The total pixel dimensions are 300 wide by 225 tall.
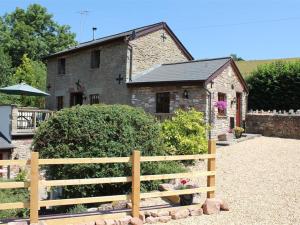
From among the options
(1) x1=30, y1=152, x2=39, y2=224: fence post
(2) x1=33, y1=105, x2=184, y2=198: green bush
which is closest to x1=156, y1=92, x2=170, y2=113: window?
(2) x1=33, y1=105, x2=184, y2=198: green bush

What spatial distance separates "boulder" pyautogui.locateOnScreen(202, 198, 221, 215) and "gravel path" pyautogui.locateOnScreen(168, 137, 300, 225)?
173 millimetres

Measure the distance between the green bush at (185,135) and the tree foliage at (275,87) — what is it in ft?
30.6

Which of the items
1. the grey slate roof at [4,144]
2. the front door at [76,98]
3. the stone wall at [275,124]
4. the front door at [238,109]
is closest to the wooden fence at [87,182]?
the grey slate roof at [4,144]

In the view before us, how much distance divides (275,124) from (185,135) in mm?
7627

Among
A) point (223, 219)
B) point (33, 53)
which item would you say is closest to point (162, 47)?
point (223, 219)

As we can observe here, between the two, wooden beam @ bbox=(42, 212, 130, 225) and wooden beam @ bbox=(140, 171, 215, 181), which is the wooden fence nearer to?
wooden beam @ bbox=(140, 171, 215, 181)

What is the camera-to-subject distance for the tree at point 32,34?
43094mm

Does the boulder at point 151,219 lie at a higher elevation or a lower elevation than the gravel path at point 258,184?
lower

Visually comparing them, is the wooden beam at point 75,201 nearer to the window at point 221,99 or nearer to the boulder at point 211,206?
the boulder at point 211,206

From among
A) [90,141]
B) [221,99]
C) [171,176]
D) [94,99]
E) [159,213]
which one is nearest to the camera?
[159,213]

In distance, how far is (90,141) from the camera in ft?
28.5

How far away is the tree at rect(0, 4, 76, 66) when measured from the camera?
43094mm

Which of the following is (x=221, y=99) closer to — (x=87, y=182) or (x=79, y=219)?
(x=87, y=182)

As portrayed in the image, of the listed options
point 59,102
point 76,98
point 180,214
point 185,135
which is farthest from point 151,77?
point 180,214
